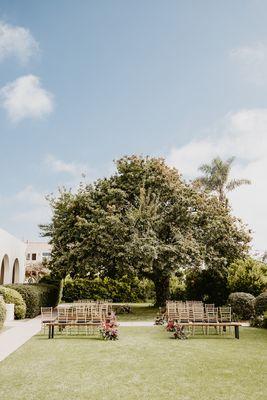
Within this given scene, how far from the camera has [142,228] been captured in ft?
77.6

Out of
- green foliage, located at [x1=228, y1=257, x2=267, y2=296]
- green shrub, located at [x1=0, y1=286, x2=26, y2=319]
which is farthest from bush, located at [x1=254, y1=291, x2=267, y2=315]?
green shrub, located at [x1=0, y1=286, x2=26, y2=319]

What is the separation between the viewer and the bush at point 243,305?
20.8m

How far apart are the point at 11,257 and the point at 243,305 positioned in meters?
15.4

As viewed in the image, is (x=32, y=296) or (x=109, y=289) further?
(x=109, y=289)

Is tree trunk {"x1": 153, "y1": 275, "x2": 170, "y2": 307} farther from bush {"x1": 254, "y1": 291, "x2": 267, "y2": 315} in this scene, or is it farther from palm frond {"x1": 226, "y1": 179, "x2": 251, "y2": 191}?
palm frond {"x1": 226, "y1": 179, "x2": 251, "y2": 191}

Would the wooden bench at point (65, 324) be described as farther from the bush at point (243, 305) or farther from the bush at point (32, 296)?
the bush at point (243, 305)

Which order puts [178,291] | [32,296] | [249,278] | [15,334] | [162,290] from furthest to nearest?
1. [178,291]
2. [162,290]
3. [249,278]
4. [32,296]
5. [15,334]

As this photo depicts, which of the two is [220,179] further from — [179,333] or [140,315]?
[179,333]

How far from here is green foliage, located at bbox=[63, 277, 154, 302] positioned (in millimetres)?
38219

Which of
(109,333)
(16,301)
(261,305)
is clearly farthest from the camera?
(16,301)

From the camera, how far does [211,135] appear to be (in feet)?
73.7

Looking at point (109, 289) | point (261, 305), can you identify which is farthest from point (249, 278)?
point (109, 289)

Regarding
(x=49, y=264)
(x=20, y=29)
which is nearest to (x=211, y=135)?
(x=20, y=29)

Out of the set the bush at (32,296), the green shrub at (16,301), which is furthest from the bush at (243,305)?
the green shrub at (16,301)
